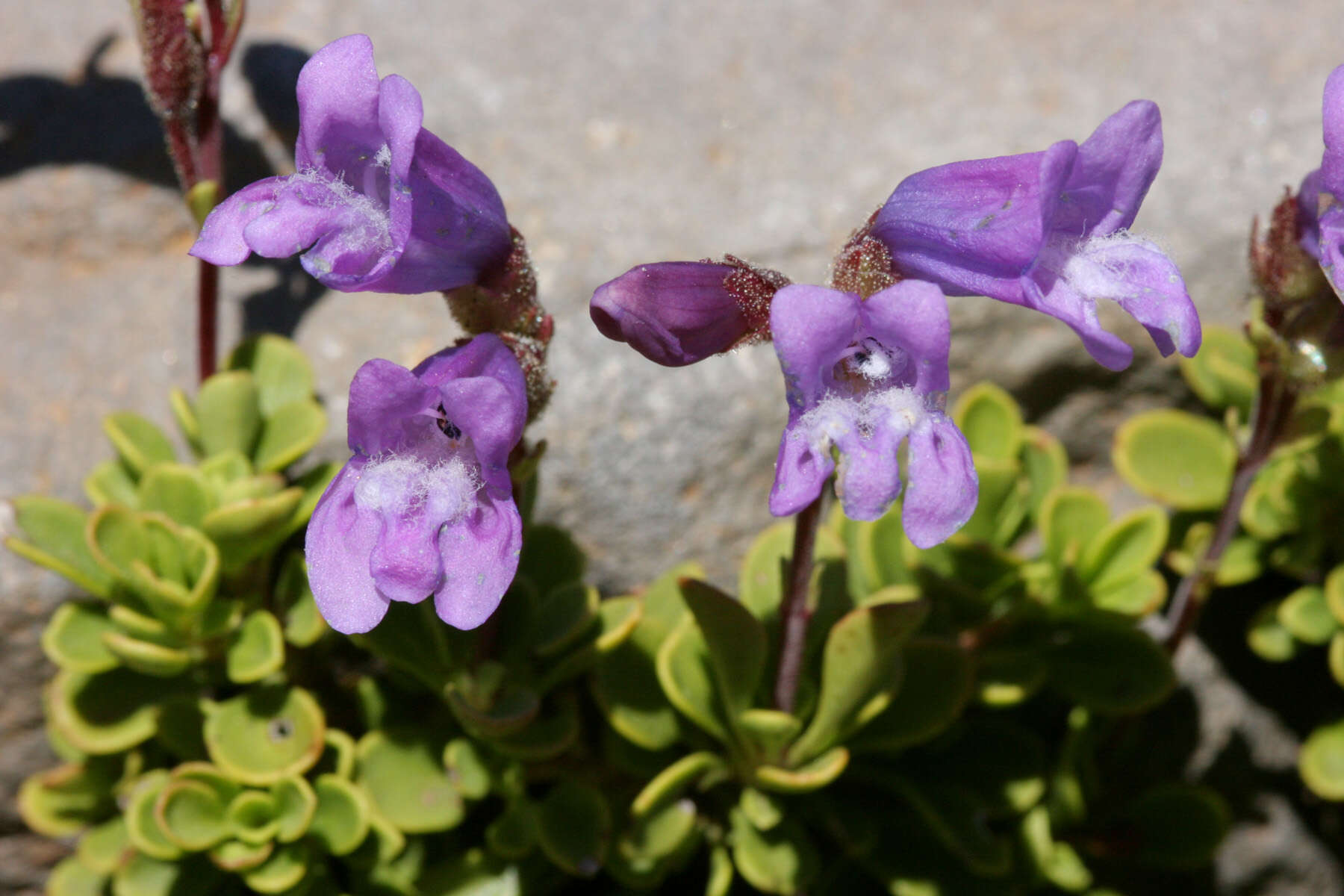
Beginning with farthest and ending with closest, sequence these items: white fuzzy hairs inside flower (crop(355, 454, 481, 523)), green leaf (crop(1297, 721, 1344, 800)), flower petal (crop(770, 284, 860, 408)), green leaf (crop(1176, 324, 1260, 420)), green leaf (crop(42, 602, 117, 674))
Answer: green leaf (crop(1176, 324, 1260, 420)) < green leaf (crop(1297, 721, 1344, 800)) < green leaf (crop(42, 602, 117, 674)) < white fuzzy hairs inside flower (crop(355, 454, 481, 523)) < flower petal (crop(770, 284, 860, 408))

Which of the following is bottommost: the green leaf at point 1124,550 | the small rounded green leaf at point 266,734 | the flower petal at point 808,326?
the small rounded green leaf at point 266,734

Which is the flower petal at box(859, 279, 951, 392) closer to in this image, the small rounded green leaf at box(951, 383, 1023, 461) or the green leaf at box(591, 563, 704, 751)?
the green leaf at box(591, 563, 704, 751)

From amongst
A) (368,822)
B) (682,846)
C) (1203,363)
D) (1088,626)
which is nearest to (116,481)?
(368,822)

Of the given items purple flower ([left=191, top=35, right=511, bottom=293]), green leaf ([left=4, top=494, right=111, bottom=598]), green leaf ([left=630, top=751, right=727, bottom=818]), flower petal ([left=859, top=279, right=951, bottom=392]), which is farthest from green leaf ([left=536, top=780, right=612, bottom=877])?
flower petal ([left=859, top=279, right=951, bottom=392])

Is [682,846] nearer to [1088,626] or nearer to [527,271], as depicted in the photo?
[1088,626]

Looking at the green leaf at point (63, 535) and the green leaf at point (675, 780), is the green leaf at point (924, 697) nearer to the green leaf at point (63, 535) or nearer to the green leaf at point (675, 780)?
the green leaf at point (675, 780)

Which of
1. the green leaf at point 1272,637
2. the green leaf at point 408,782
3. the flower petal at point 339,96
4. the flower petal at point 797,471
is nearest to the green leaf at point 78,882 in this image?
the green leaf at point 408,782

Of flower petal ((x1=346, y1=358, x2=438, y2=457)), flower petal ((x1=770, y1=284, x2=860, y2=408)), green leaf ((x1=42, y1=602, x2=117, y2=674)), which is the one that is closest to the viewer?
flower petal ((x1=770, y1=284, x2=860, y2=408))
